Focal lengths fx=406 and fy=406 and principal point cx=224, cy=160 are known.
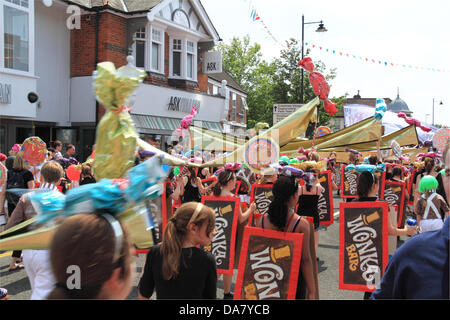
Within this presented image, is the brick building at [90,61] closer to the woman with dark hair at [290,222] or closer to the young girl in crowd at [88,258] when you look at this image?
the woman with dark hair at [290,222]

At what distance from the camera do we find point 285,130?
18.7 ft

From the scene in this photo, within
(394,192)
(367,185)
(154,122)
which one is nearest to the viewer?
(367,185)

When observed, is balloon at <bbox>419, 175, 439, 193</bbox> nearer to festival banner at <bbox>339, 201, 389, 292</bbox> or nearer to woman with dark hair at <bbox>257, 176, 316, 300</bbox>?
festival banner at <bbox>339, 201, 389, 292</bbox>

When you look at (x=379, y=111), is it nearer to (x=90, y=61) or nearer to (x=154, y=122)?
(x=154, y=122)

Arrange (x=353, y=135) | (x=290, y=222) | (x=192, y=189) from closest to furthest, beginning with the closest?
1. (x=290, y=222)
2. (x=192, y=189)
3. (x=353, y=135)

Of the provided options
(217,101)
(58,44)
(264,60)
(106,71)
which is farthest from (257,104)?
(106,71)

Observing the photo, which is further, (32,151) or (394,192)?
(394,192)

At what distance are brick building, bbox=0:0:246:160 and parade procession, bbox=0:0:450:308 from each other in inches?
3.1

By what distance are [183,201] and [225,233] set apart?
1.97m

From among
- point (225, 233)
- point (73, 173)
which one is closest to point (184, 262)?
point (225, 233)

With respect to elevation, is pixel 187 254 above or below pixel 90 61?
below

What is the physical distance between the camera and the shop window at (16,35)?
43.8 ft

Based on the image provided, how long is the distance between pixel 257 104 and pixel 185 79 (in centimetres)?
2604

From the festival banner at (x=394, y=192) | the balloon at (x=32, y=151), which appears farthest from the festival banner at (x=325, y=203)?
the balloon at (x=32, y=151)
